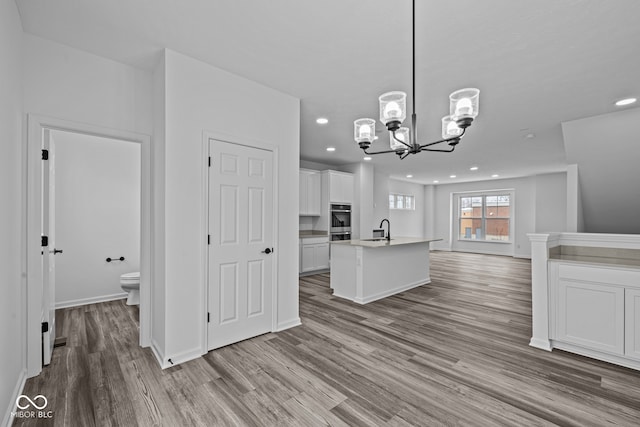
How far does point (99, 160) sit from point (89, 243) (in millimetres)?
1216

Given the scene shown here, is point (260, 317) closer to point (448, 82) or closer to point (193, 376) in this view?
point (193, 376)

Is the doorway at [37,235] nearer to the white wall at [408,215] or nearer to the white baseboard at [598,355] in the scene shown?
the white baseboard at [598,355]

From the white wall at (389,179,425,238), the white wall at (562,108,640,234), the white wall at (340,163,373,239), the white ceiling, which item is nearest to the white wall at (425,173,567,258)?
the white wall at (389,179,425,238)

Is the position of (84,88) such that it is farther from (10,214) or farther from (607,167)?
(607,167)

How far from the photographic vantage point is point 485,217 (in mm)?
10305

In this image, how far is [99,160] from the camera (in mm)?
4168

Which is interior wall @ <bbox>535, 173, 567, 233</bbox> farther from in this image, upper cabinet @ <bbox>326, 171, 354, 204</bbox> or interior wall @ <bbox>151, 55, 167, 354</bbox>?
interior wall @ <bbox>151, 55, 167, 354</bbox>

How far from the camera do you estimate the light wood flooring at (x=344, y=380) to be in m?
1.87

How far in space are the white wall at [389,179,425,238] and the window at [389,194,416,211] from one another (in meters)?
0.12

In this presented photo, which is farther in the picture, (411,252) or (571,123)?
(411,252)

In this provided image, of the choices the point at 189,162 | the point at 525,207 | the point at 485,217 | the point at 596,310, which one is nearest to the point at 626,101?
the point at 596,310

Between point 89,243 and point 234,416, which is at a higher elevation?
point 89,243

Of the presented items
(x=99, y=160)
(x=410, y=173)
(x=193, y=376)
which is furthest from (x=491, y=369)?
(x=410, y=173)

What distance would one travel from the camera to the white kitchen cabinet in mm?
6086
